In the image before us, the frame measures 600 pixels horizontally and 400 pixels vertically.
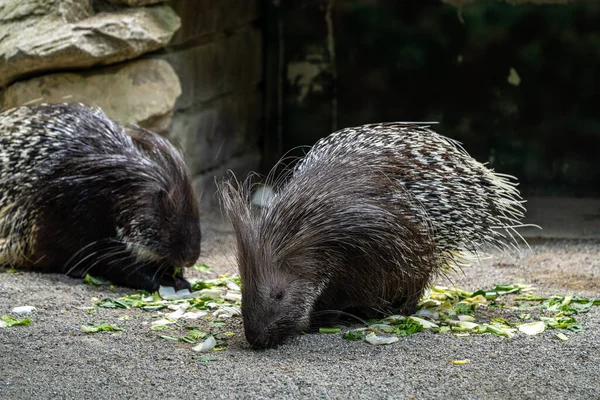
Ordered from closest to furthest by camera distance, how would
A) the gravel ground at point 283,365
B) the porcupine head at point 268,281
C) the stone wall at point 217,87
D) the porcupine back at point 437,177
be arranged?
1. the gravel ground at point 283,365
2. the porcupine head at point 268,281
3. the porcupine back at point 437,177
4. the stone wall at point 217,87

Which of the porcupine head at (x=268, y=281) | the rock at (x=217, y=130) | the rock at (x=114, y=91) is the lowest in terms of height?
the porcupine head at (x=268, y=281)

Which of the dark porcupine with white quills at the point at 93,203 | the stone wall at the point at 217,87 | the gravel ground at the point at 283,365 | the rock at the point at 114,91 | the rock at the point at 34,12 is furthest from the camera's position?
the stone wall at the point at 217,87

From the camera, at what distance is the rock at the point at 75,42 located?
4.77 m

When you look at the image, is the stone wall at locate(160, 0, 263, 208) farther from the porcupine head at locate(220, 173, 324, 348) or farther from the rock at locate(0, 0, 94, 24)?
the porcupine head at locate(220, 173, 324, 348)

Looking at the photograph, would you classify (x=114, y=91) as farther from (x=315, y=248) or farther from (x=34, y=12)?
(x=315, y=248)

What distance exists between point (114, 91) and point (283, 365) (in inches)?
105

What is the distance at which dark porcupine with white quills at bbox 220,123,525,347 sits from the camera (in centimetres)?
319

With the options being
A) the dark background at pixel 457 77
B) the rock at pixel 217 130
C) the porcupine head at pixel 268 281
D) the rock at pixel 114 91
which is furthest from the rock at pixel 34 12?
the dark background at pixel 457 77

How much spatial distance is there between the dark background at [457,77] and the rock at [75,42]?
2473mm

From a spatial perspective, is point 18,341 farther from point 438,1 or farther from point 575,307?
point 438,1

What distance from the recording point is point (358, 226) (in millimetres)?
3320

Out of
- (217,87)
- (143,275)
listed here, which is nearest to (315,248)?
(143,275)

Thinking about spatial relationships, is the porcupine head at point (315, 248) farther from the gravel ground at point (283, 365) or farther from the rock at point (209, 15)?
the rock at point (209, 15)

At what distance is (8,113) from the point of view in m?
4.59
